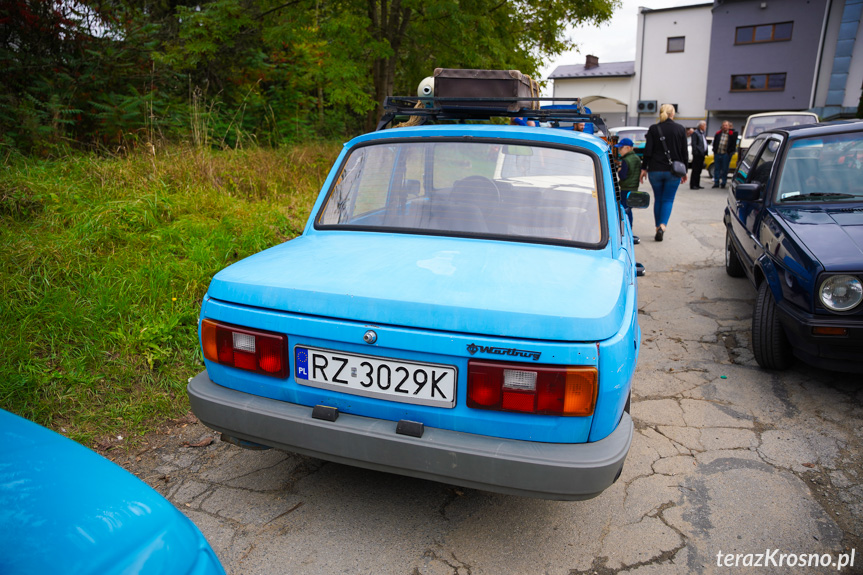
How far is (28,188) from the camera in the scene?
5.10 metres

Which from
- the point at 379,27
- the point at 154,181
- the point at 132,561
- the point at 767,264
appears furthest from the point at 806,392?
the point at 379,27

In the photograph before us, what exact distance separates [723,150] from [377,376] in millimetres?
15634

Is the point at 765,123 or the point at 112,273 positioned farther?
the point at 765,123

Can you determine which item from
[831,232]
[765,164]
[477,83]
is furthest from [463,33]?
[831,232]

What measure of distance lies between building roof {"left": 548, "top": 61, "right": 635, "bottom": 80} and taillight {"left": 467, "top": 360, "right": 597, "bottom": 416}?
38.6m

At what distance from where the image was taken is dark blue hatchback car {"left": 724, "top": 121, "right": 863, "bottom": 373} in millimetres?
3367

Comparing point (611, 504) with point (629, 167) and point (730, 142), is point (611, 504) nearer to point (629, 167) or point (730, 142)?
point (629, 167)

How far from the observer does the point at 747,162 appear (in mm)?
6125

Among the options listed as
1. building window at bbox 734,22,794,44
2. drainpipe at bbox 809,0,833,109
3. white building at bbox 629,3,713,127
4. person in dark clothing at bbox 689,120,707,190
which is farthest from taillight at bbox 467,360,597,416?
white building at bbox 629,3,713,127

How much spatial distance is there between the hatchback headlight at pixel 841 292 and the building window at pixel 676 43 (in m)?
36.2

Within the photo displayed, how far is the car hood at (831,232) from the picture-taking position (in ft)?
11.0

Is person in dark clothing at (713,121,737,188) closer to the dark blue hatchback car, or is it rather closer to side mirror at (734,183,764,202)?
the dark blue hatchback car

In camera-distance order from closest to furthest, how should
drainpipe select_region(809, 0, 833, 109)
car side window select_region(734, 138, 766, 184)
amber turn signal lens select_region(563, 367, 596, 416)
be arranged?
1. amber turn signal lens select_region(563, 367, 596, 416)
2. car side window select_region(734, 138, 766, 184)
3. drainpipe select_region(809, 0, 833, 109)

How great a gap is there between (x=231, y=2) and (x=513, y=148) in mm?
7875
